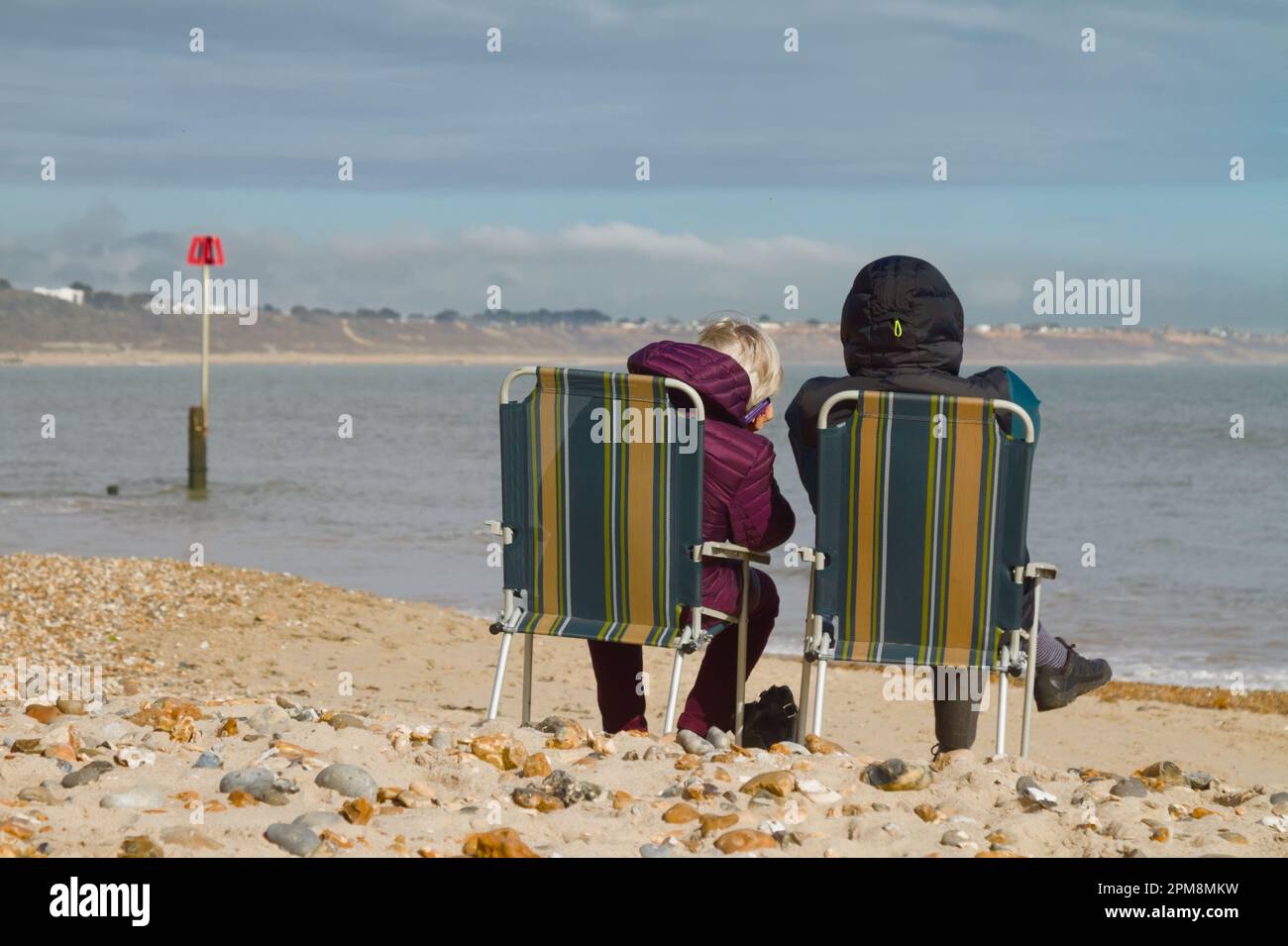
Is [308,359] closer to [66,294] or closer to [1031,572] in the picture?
[66,294]

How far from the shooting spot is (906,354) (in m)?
4.21

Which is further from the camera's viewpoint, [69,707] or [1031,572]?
[69,707]

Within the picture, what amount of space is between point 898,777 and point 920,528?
30.0 inches

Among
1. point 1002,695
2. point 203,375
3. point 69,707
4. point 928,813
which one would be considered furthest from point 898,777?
point 203,375

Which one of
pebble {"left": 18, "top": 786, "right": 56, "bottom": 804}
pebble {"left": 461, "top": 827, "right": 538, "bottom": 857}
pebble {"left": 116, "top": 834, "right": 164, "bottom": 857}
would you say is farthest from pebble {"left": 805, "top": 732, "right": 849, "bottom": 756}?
pebble {"left": 18, "top": 786, "right": 56, "bottom": 804}

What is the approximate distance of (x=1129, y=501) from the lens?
20734 mm

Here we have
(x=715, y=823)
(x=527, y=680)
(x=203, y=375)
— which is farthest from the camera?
(x=203, y=375)

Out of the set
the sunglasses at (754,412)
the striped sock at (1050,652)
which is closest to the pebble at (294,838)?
the sunglasses at (754,412)

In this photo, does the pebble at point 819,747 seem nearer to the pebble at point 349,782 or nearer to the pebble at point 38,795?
the pebble at point 349,782

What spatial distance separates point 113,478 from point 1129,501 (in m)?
15.2

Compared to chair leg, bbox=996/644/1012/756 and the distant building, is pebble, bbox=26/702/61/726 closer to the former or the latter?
chair leg, bbox=996/644/1012/756

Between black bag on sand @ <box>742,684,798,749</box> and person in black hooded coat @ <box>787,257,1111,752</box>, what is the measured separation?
0.46 m
